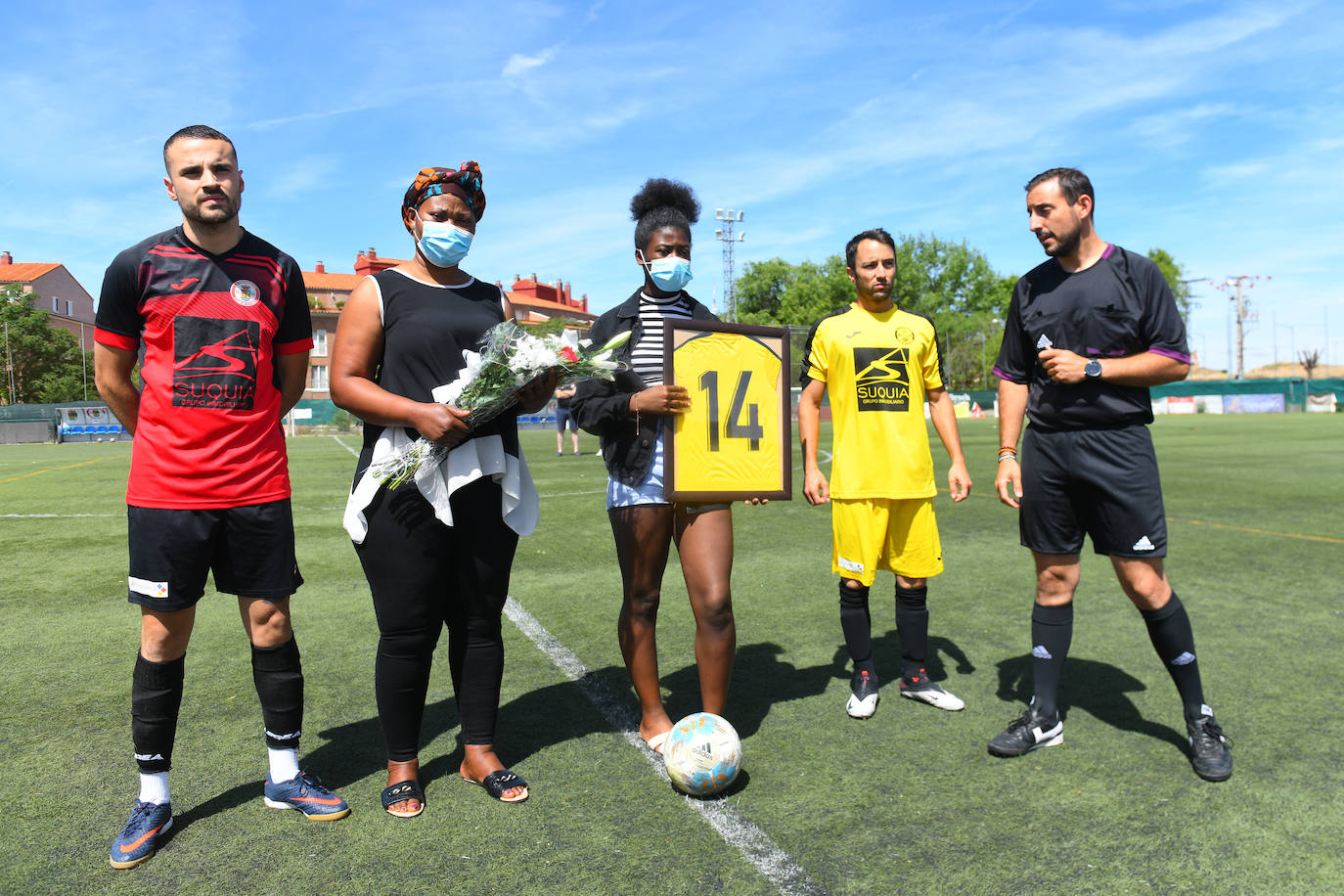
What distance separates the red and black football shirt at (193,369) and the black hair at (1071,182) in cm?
304

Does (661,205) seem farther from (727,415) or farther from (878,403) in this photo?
(878,403)

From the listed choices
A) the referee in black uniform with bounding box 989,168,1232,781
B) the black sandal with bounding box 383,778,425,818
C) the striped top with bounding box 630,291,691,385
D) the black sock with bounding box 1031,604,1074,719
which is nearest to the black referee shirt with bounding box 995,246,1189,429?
the referee in black uniform with bounding box 989,168,1232,781

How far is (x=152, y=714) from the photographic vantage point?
2961 mm

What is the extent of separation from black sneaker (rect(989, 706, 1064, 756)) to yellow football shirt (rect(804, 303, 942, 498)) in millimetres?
1086

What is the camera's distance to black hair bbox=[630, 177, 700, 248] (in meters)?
3.64

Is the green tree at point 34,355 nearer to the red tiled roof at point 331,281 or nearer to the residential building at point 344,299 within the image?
the residential building at point 344,299

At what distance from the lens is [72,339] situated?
59719mm

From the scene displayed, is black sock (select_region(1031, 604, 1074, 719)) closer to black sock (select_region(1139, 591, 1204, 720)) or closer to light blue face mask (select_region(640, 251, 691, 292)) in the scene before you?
black sock (select_region(1139, 591, 1204, 720))

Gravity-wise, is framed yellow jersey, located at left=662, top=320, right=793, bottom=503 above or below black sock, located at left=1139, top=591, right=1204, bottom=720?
above

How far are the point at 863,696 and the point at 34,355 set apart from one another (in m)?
69.6

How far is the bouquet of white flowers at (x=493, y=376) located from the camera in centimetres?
295

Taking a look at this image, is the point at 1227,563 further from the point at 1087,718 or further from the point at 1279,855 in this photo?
the point at 1279,855

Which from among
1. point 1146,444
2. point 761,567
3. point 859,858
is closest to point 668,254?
point 1146,444

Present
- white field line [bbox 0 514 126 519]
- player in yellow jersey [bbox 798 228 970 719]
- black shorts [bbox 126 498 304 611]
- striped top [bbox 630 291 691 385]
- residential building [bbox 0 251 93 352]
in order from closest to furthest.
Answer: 1. black shorts [bbox 126 498 304 611]
2. striped top [bbox 630 291 691 385]
3. player in yellow jersey [bbox 798 228 970 719]
4. white field line [bbox 0 514 126 519]
5. residential building [bbox 0 251 93 352]
